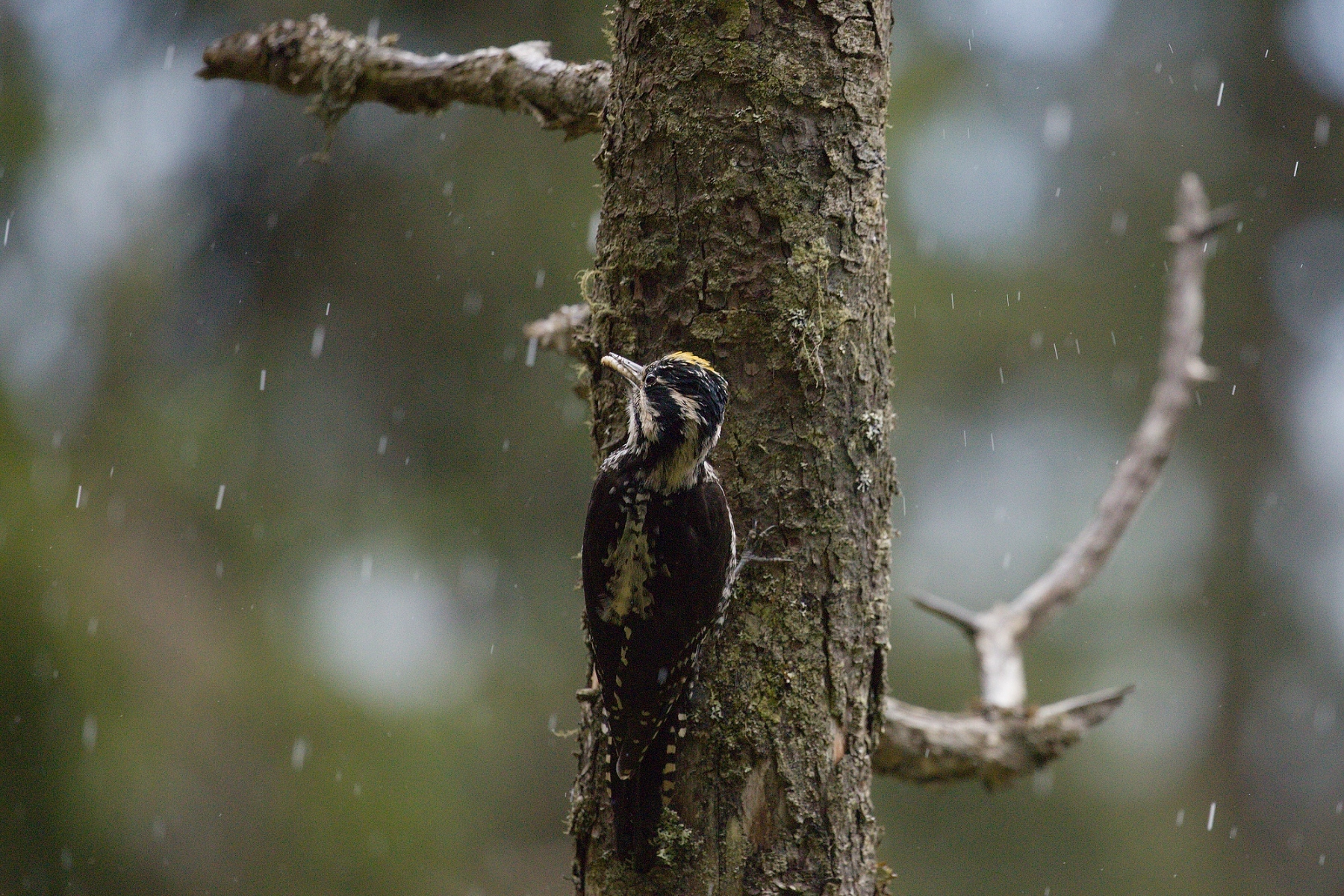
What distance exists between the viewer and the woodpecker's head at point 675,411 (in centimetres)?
186

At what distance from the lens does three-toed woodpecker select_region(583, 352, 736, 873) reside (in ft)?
6.10

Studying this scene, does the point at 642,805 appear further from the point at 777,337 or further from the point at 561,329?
the point at 561,329

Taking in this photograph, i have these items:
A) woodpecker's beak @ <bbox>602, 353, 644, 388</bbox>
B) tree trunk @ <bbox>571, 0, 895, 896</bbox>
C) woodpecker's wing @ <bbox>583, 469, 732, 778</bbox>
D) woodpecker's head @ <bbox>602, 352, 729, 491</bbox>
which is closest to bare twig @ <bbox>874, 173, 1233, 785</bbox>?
tree trunk @ <bbox>571, 0, 895, 896</bbox>

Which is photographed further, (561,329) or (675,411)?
(561,329)

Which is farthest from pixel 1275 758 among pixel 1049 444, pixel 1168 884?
pixel 1049 444

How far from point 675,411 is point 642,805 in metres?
0.69

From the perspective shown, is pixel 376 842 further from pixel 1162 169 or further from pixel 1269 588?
pixel 1162 169

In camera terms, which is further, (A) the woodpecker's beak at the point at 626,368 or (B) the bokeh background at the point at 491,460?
(B) the bokeh background at the point at 491,460

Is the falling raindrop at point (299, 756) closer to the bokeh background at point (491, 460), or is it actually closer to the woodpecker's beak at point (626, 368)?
the bokeh background at point (491, 460)

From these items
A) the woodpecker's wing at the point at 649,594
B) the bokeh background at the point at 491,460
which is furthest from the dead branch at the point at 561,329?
the bokeh background at the point at 491,460

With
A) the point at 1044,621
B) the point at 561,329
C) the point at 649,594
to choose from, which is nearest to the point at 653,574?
the point at 649,594

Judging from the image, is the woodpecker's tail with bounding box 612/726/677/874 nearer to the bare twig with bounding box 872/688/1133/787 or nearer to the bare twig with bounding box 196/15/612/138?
the bare twig with bounding box 872/688/1133/787

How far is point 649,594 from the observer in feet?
6.50

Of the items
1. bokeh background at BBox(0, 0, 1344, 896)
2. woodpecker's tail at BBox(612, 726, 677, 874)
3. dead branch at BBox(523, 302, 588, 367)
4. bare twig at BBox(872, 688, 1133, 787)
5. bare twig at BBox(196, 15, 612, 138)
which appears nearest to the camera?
woodpecker's tail at BBox(612, 726, 677, 874)
